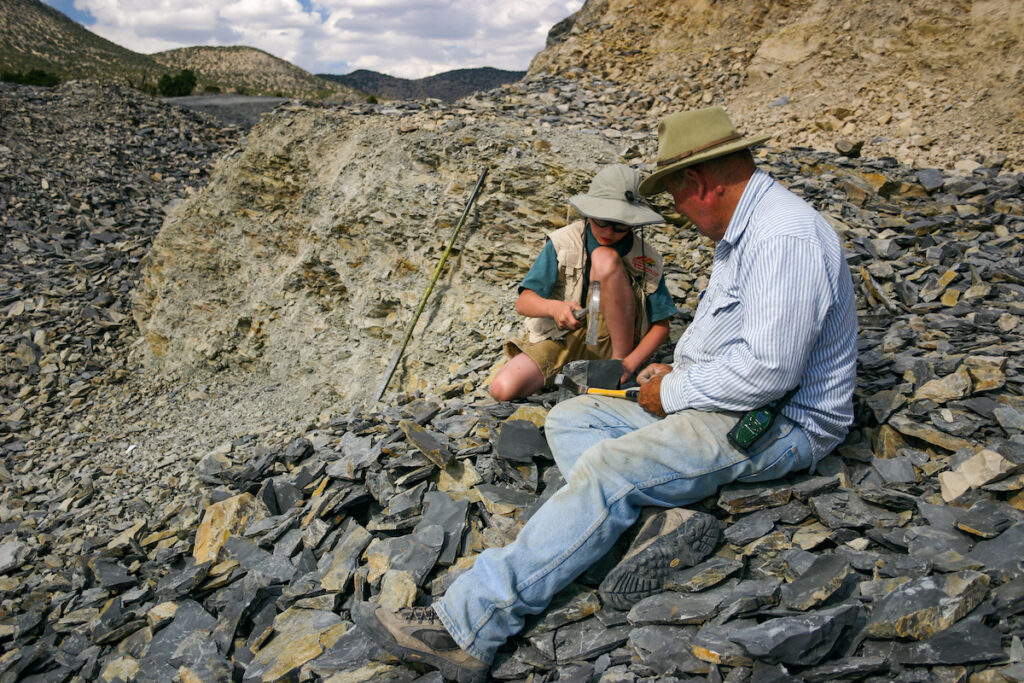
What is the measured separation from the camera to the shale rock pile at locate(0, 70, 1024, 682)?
259cm

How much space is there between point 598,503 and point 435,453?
65.9 inches

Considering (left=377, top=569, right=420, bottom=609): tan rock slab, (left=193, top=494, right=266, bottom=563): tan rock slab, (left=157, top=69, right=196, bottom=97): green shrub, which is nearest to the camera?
(left=377, top=569, right=420, bottom=609): tan rock slab

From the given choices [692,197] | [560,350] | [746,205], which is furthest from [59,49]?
[746,205]

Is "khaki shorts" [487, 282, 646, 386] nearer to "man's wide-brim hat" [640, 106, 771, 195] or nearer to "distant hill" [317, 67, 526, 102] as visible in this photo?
"man's wide-brim hat" [640, 106, 771, 195]

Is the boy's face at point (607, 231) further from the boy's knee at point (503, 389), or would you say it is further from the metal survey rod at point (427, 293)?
the metal survey rod at point (427, 293)

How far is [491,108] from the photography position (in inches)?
416

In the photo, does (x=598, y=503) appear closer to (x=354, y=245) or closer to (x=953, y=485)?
(x=953, y=485)

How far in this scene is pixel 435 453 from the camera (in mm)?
4180

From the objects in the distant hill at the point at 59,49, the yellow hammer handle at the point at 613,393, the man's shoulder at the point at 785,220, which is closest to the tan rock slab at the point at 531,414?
the yellow hammer handle at the point at 613,393

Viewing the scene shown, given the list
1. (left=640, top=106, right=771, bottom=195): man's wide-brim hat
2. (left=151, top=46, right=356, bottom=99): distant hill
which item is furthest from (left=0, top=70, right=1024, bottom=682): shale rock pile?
(left=151, top=46, right=356, bottom=99): distant hill

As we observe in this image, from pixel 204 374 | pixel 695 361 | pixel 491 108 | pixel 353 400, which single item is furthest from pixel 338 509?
pixel 491 108

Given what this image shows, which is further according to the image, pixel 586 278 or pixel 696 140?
pixel 586 278

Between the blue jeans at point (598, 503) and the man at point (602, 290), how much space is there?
4.74 ft

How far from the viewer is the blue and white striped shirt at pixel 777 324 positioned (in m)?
2.62
